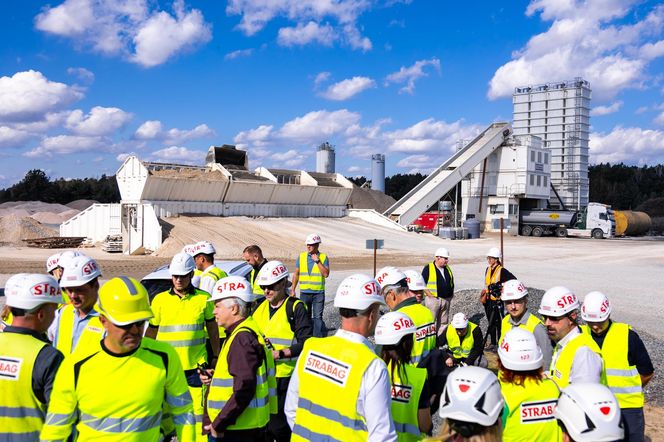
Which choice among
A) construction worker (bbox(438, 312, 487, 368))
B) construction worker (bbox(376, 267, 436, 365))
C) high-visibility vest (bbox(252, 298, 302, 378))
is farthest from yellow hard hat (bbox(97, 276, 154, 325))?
construction worker (bbox(438, 312, 487, 368))

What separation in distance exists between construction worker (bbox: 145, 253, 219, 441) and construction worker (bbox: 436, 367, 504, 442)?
3065 millimetres

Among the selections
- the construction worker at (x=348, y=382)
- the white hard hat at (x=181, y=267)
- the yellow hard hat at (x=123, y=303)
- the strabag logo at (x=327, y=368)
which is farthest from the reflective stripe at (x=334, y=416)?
the white hard hat at (x=181, y=267)

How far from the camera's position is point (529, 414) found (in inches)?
117

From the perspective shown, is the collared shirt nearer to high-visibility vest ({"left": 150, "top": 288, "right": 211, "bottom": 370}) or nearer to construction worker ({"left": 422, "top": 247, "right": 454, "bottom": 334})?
high-visibility vest ({"left": 150, "top": 288, "right": 211, "bottom": 370})

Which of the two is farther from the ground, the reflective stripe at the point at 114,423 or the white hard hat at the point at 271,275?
the white hard hat at the point at 271,275

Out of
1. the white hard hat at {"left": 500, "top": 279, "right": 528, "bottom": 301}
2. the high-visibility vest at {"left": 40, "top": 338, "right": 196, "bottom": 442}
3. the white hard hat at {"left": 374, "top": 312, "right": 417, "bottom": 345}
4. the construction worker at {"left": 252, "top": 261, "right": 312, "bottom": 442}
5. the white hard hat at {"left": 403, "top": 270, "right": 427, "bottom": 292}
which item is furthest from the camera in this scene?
the white hard hat at {"left": 403, "top": 270, "right": 427, "bottom": 292}

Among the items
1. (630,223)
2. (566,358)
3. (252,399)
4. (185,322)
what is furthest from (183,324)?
(630,223)

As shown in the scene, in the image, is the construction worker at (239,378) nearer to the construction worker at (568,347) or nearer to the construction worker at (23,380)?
the construction worker at (23,380)

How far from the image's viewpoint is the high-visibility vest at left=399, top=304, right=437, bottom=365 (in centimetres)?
430

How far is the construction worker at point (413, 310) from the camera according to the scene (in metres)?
4.31

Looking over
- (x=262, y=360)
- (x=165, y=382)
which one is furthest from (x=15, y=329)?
(x=262, y=360)

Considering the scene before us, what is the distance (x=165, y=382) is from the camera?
2.75m

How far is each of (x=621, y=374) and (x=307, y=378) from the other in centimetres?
235

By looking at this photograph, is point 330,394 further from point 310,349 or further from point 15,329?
point 15,329
